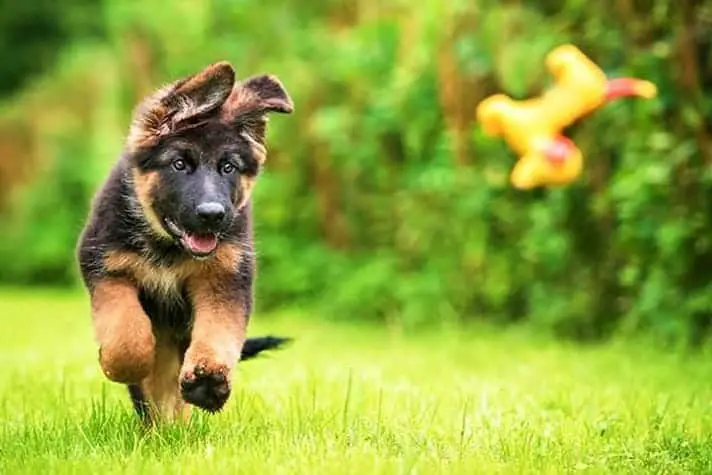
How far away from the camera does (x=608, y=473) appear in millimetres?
4738

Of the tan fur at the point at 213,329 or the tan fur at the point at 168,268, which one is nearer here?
the tan fur at the point at 213,329

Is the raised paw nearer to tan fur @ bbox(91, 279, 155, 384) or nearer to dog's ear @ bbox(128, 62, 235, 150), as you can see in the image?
tan fur @ bbox(91, 279, 155, 384)

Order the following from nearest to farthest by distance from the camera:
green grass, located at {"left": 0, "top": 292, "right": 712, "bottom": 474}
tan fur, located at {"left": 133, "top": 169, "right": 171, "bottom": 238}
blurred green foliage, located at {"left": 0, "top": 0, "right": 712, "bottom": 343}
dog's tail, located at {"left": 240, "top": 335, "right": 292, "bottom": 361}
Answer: green grass, located at {"left": 0, "top": 292, "right": 712, "bottom": 474} → tan fur, located at {"left": 133, "top": 169, "right": 171, "bottom": 238} → dog's tail, located at {"left": 240, "top": 335, "right": 292, "bottom": 361} → blurred green foliage, located at {"left": 0, "top": 0, "right": 712, "bottom": 343}

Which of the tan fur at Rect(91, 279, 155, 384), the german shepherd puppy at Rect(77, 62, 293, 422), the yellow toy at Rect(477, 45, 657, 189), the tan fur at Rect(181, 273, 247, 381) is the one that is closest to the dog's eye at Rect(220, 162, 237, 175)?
the german shepherd puppy at Rect(77, 62, 293, 422)

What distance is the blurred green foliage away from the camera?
938 centimetres

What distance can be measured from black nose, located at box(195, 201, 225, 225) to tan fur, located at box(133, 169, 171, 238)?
298mm

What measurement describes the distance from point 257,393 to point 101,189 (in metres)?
1.22

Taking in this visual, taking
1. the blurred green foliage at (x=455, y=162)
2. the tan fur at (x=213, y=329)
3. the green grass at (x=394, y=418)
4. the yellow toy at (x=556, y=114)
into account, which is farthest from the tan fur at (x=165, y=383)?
the blurred green foliage at (x=455, y=162)

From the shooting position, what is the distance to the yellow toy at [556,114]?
9.18 metres

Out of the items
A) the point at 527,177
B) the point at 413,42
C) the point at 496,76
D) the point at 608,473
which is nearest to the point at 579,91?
the point at 527,177

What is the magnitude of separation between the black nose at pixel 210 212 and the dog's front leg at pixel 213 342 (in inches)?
12.9

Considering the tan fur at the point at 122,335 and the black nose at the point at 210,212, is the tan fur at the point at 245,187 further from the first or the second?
the tan fur at the point at 122,335

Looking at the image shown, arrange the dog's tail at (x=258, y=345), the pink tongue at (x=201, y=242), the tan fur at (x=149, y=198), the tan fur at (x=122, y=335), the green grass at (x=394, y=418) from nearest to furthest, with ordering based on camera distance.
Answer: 1. the green grass at (x=394, y=418)
2. the tan fur at (x=122, y=335)
3. the pink tongue at (x=201, y=242)
4. the tan fur at (x=149, y=198)
5. the dog's tail at (x=258, y=345)

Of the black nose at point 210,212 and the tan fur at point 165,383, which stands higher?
the black nose at point 210,212
